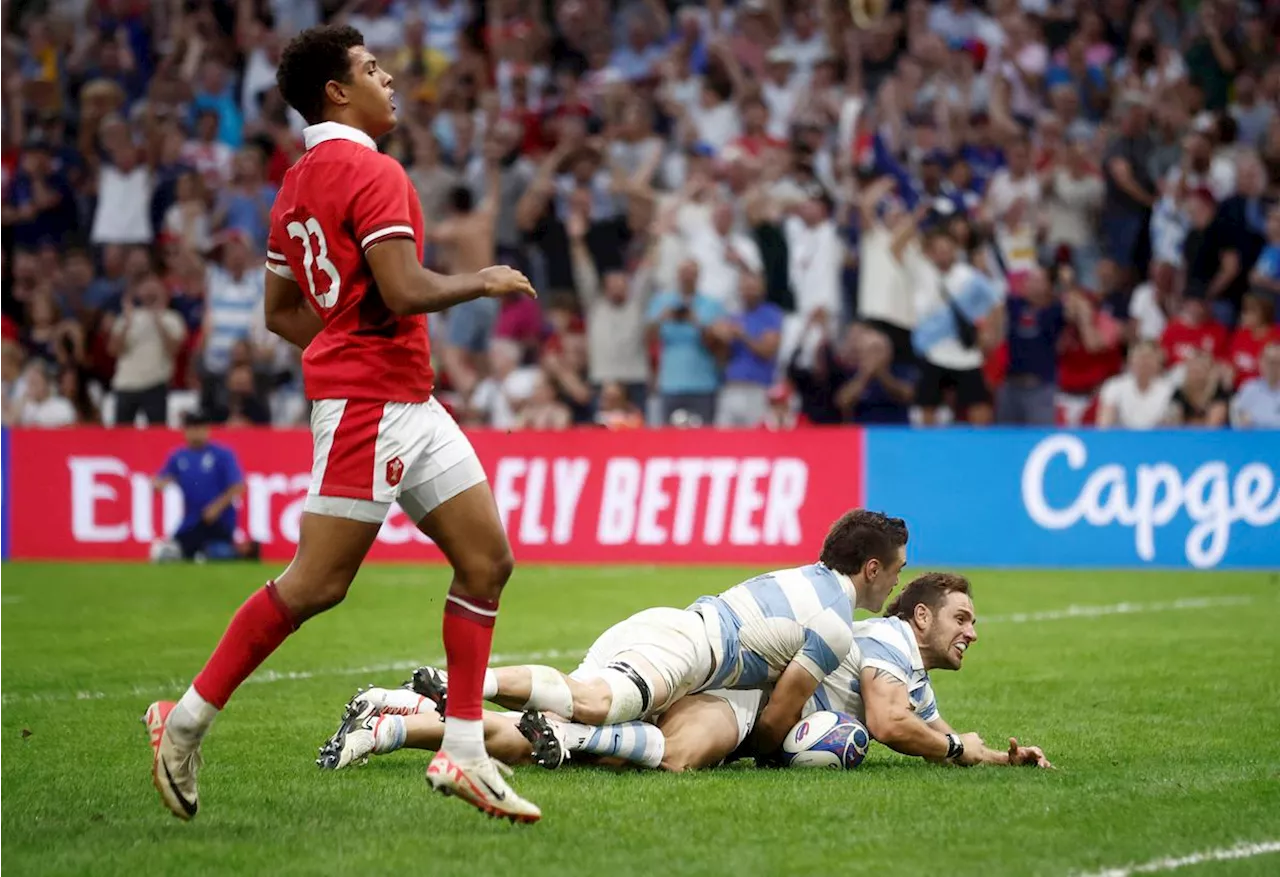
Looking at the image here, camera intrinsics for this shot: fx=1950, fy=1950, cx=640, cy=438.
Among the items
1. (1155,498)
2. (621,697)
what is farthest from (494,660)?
(1155,498)

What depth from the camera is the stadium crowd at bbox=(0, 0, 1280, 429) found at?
1903 cm

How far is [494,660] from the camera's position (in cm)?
1086

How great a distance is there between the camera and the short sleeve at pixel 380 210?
590 cm

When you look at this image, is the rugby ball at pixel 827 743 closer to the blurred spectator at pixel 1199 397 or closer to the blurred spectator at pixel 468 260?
the blurred spectator at pixel 1199 397

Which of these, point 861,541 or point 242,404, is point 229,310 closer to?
point 242,404

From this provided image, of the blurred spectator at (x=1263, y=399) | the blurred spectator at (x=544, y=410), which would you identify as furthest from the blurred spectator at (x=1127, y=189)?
the blurred spectator at (x=544, y=410)

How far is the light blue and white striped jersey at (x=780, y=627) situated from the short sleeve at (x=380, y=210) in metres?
2.14

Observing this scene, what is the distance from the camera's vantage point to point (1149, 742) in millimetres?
8047

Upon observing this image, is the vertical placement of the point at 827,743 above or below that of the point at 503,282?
below

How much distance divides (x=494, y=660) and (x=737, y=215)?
9.72 metres

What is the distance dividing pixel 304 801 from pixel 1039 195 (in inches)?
581

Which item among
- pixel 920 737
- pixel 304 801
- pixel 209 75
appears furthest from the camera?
pixel 209 75

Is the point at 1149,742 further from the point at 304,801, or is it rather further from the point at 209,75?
the point at 209,75

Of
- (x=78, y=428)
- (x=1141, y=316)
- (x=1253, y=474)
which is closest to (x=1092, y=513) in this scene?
(x=1253, y=474)
